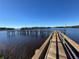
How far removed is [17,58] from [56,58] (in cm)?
540

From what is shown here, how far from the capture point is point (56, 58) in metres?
6.27

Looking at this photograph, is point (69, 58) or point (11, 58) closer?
point (69, 58)

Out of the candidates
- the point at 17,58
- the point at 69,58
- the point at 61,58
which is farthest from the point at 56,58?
the point at 17,58

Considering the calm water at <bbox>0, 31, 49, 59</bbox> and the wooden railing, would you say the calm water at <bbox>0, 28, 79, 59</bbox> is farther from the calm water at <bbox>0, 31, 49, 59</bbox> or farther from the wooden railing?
the wooden railing

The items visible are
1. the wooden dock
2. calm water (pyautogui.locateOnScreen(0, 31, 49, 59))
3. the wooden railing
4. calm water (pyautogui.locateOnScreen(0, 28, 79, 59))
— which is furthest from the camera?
calm water (pyautogui.locateOnScreen(0, 28, 79, 59))

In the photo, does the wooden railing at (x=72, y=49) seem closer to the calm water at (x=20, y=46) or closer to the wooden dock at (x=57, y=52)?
the wooden dock at (x=57, y=52)

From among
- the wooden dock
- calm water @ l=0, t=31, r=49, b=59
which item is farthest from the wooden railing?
calm water @ l=0, t=31, r=49, b=59

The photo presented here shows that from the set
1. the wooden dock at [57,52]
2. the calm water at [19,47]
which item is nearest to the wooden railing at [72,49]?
the wooden dock at [57,52]

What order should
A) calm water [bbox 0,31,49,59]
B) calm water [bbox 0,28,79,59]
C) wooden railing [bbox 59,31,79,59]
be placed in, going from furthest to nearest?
1. calm water [bbox 0,28,79,59]
2. calm water [bbox 0,31,49,59]
3. wooden railing [bbox 59,31,79,59]

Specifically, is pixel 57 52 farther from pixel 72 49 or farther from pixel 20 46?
pixel 20 46

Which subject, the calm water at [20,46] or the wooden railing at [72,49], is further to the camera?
the calm water at [20,46]

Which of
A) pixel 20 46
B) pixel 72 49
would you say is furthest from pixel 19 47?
pixel 72 49

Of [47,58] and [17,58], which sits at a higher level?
[47,58]

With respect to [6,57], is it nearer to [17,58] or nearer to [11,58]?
[11,58]
